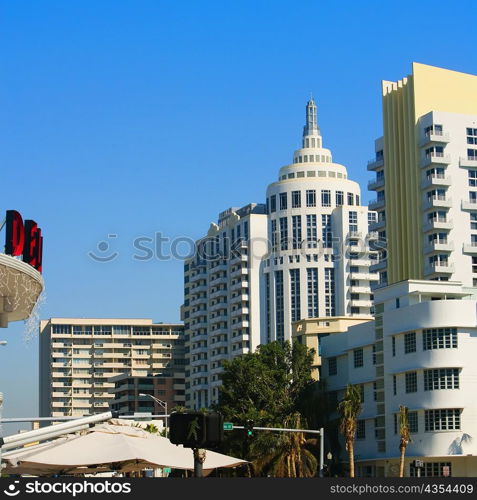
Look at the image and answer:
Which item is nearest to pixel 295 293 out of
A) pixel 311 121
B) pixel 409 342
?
pixel 311 121

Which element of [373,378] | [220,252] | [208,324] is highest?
[220,252]

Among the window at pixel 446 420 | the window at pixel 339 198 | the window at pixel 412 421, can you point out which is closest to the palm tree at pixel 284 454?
the window at pixel 412 421

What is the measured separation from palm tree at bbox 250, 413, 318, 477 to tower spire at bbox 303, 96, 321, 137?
85190 mm

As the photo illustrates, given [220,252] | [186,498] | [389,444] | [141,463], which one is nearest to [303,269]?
[220,252]

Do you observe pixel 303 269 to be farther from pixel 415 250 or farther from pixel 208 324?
pixel 415 250

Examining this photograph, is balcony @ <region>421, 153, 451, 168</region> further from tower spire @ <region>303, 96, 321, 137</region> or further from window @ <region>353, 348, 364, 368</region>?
tower spire @ <region>303, 96, 321, 137</region>

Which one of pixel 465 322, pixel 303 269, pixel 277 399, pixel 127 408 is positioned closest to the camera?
pixel 465 322

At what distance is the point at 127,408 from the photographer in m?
180

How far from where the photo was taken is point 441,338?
272ft

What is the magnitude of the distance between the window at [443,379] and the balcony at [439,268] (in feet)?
89.2

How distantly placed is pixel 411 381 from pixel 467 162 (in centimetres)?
3460

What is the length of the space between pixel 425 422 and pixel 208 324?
8755 cm

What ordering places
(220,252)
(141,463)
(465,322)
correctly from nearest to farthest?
(141,463) → (465,322) → (220,252)

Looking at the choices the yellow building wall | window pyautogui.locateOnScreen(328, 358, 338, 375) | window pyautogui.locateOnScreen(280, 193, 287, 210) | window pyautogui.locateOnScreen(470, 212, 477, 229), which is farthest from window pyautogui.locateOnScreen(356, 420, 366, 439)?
→ window pyautogui.locateOnScreen(280, 193, 287, 210)
